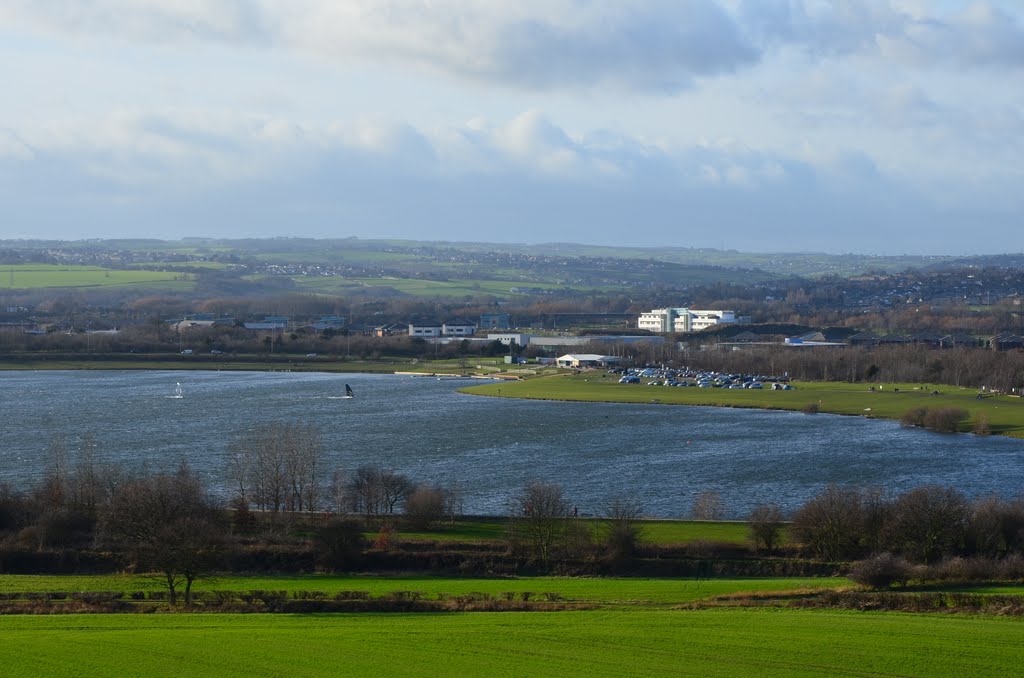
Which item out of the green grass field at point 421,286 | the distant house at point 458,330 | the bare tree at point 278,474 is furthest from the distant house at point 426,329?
the bare tree at point 278,474

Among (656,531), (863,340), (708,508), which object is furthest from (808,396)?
(656,531)

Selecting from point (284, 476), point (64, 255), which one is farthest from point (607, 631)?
point (64, 255)

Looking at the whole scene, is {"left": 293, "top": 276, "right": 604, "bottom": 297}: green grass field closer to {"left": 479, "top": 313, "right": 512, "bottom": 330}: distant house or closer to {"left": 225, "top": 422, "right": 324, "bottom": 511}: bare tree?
{"left": 479, "top": 313, "right": 512, "bottom": 330}: distant house

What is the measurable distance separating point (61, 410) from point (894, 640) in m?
20.7

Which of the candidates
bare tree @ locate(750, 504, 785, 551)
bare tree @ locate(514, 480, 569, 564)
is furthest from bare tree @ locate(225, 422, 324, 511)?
bare tree @ locate(750, 504, 785, 551)

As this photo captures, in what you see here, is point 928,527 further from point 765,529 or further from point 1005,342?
point 1005,342

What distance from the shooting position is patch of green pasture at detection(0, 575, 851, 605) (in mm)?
10008

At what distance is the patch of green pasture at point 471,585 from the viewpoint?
10.0 m

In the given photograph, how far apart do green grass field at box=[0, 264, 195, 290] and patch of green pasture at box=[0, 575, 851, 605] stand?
209ft

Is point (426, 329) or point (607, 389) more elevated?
point (426, 329)

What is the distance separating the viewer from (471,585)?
10.6m

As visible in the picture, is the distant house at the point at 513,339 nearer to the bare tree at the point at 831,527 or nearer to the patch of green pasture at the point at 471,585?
the bare tree at the point at 831,527

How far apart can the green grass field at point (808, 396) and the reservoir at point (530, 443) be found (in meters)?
0.99

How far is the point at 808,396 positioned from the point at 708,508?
585 inches
